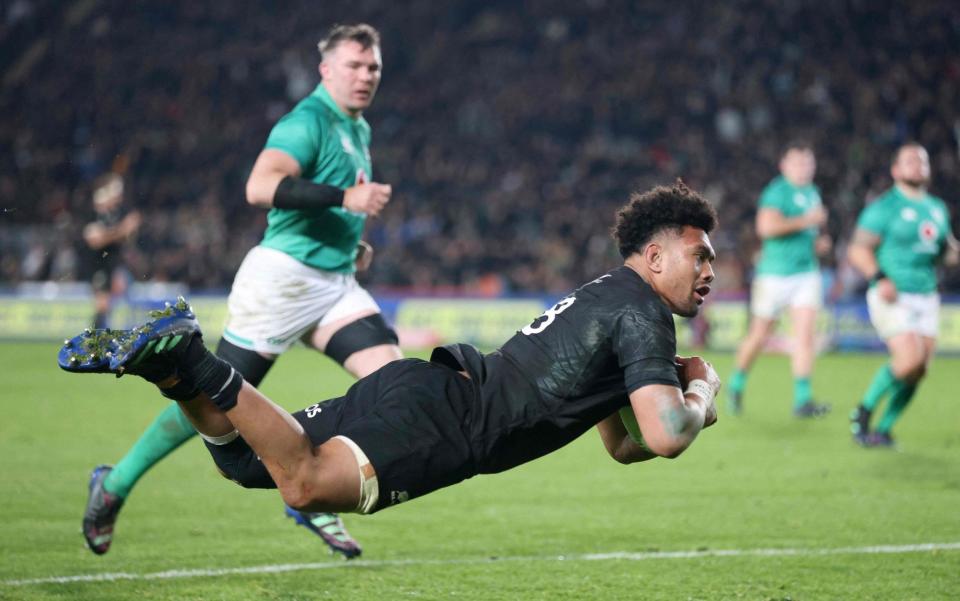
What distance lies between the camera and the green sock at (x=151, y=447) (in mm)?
6238

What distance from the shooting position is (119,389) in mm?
14750

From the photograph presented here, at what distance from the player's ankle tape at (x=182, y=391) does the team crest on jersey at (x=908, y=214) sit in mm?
7840

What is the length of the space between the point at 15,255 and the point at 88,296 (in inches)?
141

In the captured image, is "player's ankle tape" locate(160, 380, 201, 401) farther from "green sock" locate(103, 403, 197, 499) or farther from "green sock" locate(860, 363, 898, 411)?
"green sock" locate(860, 363, 898, 411)

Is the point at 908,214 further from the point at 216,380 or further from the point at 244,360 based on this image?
the point at 216,380

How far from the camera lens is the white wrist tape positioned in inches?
183

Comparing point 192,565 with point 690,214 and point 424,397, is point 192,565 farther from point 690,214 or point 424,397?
point 690,214

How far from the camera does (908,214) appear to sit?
10477mm

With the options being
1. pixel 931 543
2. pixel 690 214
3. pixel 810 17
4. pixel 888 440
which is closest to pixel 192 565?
pixel 690 214

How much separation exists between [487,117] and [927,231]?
2003 cm

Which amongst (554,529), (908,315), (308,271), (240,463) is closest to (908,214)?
(908,315)

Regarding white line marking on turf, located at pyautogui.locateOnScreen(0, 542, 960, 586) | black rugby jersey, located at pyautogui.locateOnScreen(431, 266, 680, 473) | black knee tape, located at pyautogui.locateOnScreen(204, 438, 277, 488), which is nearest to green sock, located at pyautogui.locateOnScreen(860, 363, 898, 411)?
white line marking on turf, located at pyautogui.locateOnScreen(0, 542, 960, 586)

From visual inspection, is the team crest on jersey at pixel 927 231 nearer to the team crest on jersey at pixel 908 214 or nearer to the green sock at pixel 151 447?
the team crest on jersey at pixel 908 214

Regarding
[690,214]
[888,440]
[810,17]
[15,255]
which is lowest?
[888,440]
